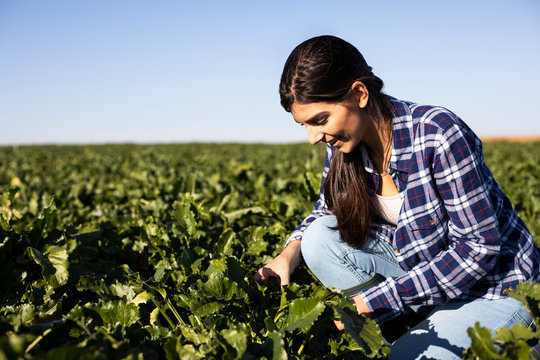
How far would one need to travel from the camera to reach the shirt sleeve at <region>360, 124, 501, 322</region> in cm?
187

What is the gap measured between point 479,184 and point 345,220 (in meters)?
0.73

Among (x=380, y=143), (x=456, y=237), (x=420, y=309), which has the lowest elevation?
(x=420, y=309)

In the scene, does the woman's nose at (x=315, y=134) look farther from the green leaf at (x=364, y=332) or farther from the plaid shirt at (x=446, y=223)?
the green leaf at (x=364, y=332)

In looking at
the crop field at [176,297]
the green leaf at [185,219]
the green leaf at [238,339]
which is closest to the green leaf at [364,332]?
the crop field at [176,297]

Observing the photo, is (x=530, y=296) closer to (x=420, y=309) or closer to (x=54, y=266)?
(x=420, y=309)

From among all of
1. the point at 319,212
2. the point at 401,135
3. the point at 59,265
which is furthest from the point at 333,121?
the point at 59,265

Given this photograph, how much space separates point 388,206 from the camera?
7.82 feet

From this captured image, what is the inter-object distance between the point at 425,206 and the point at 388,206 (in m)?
0.33

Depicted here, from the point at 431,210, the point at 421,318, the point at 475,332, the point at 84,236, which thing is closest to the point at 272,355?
the point at 475,332

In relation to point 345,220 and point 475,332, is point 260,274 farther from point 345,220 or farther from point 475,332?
point 475,332

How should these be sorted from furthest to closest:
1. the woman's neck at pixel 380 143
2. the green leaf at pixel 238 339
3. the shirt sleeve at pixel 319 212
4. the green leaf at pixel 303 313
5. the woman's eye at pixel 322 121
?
the shirt sleeve at pixel 319 212 < the woman's neck at pixel 380 143 < the woman's eye at pixel 322 121 < the green leaf at pixel 303 313 < the green leaf at pixel 238 339

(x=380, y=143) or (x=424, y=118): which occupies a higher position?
(x=424, y=118)

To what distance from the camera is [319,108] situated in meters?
1.95

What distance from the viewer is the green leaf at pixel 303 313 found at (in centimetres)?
164
